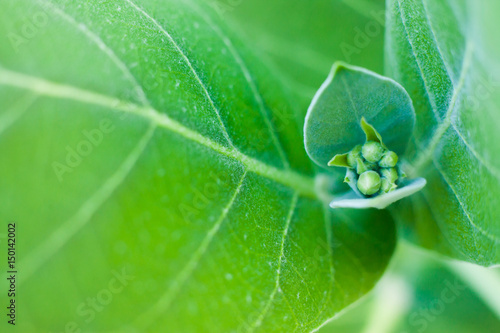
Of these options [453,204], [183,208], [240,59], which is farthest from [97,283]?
[453,204]

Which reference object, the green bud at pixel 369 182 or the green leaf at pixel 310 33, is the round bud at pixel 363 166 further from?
the green leaf at pixel 310 33

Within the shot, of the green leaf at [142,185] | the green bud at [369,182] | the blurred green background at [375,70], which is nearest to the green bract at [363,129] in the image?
the green bud at [369,182]

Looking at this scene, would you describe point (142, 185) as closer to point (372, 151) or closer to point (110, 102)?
point (110, 102)

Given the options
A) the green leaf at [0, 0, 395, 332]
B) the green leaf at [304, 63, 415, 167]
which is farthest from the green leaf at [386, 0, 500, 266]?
the green leaf at [0, 0, 395, 332]

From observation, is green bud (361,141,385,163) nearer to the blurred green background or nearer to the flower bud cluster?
the flower bud cluster

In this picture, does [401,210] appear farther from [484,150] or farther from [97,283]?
[97,283]

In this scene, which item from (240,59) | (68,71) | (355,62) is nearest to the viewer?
(68,71)

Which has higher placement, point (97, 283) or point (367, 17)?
point (367, 17)
